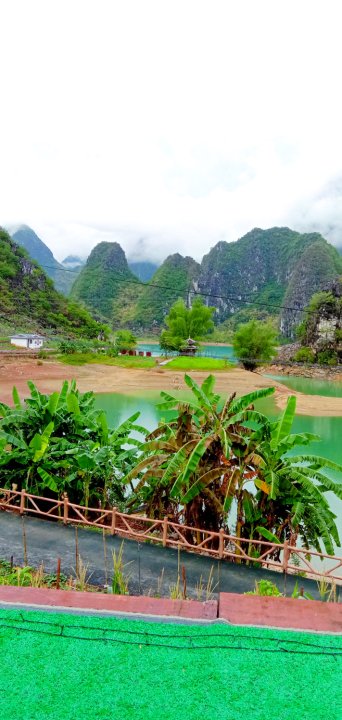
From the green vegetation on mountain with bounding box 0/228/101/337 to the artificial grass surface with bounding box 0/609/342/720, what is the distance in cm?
4149

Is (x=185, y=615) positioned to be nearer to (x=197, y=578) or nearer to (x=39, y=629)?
(x=39, y=629)

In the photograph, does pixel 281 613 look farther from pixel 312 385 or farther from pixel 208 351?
pixel 208 351

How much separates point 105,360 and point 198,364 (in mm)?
8287

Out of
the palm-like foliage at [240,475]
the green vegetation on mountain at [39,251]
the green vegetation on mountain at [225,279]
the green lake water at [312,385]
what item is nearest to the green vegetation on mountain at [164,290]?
the green vegetation on mountain at [225,279]

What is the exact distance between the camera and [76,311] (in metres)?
52.8

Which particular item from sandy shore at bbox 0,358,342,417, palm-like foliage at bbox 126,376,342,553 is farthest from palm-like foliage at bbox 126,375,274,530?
sandy shore at bbox 0,358,342,417

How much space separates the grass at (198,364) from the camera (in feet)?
124

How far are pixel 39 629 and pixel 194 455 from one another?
280 cm

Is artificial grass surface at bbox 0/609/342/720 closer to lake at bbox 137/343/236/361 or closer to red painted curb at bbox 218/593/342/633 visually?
red painted curb at bbox 218/593/342/633

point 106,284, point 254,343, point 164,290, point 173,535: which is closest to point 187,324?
point 254,343

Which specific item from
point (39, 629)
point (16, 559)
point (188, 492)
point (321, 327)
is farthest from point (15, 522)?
point (321, 327)

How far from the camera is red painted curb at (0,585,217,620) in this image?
264 cm

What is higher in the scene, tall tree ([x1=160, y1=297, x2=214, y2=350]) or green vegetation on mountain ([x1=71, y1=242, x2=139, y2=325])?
green vegetation on mountain ([x1=71, y1=242, x2=139, y2=325])

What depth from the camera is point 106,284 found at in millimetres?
95000
